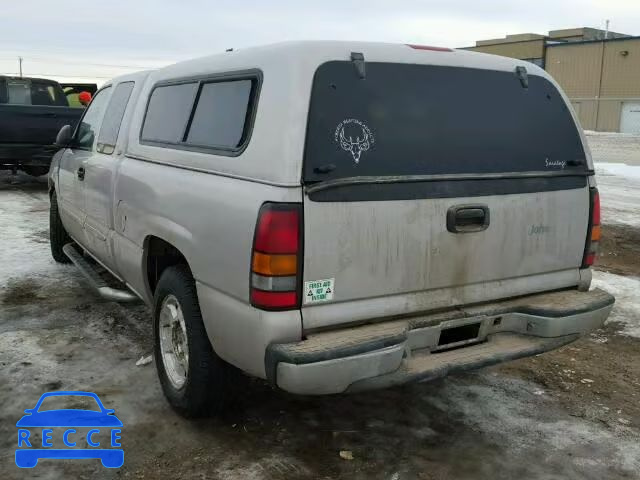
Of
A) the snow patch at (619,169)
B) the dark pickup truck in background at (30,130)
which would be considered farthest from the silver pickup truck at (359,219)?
the snow patch at (619,169)

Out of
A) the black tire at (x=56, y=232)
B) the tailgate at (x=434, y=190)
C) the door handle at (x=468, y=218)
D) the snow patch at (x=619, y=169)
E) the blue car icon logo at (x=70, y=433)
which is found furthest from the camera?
the snow patch at (x=619, y=169)

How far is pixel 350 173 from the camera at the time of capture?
2.94m

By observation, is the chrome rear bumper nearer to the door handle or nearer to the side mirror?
the door handle

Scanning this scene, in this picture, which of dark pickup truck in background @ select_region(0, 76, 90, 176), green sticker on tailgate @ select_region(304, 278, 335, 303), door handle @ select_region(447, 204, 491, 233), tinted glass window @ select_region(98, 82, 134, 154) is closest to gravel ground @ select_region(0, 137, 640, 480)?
green sticker on tailgate @ select_region(304, 278, 335, 303)

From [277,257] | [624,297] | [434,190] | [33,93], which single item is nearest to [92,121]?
[277,257]

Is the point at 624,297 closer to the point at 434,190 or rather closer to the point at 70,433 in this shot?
the point at 434,190

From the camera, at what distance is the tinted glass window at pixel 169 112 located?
385 cm

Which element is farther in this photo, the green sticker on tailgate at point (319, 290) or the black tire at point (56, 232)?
the black tire at point (56, 232)

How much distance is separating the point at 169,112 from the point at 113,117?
1033mm

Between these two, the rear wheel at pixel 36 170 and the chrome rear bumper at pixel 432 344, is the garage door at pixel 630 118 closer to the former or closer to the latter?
the rear wheel at pixel 36 170

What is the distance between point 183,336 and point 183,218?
70 cm

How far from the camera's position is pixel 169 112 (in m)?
4.07

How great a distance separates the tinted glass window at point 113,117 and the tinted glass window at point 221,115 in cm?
125

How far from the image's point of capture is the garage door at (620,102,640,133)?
1540 inches
